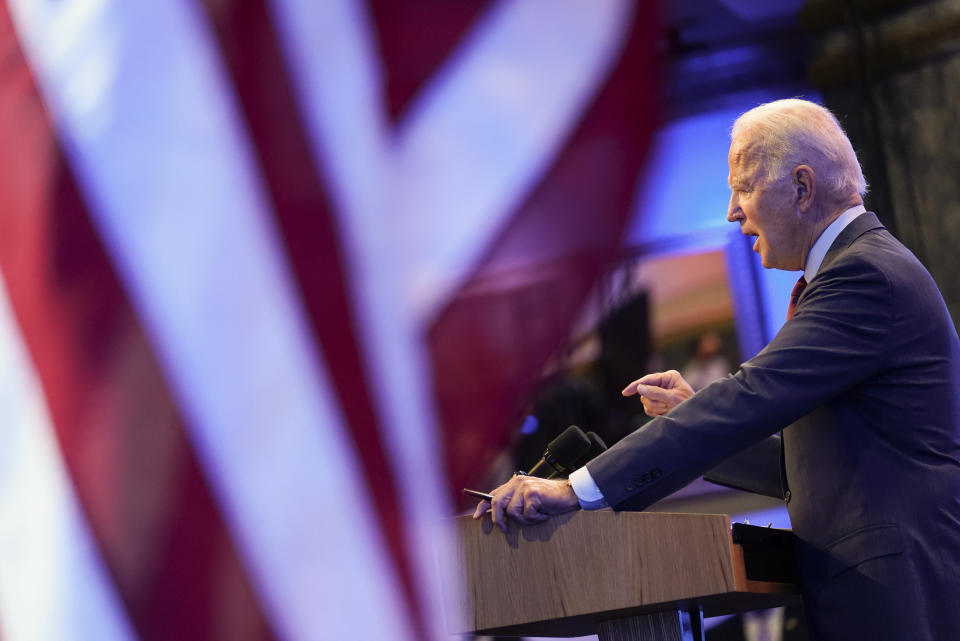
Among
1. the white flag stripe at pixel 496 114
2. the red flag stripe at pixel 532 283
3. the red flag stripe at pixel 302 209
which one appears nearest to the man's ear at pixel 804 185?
the red flag stripe at pixel 532 283

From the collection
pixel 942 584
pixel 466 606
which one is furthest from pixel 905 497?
pixel 466 606

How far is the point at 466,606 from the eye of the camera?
142 cm

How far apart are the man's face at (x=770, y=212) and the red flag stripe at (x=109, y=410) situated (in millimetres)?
1871

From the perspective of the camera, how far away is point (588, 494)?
1369 mm

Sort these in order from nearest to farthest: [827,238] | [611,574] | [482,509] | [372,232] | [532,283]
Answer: [611,574] < [482,509] < [827,238] < [532,283] < [372,232]

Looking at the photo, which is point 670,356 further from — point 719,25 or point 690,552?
point 690,552

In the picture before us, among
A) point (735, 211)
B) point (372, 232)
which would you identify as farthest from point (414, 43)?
point (735, 211)

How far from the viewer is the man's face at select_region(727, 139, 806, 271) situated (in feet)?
5.14

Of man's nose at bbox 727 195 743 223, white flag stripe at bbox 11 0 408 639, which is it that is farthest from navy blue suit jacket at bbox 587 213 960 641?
white flag stripe at bbox 11 0 408 639

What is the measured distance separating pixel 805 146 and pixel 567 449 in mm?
601

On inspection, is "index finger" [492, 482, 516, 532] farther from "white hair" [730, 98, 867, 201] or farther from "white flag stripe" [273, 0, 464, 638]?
"white flag stripe" [273, 0, 464, 638]

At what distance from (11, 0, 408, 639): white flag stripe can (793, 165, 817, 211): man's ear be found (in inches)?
68.0

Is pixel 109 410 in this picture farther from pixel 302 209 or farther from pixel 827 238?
pixel 827 238

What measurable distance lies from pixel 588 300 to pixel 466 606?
5.21 ft
